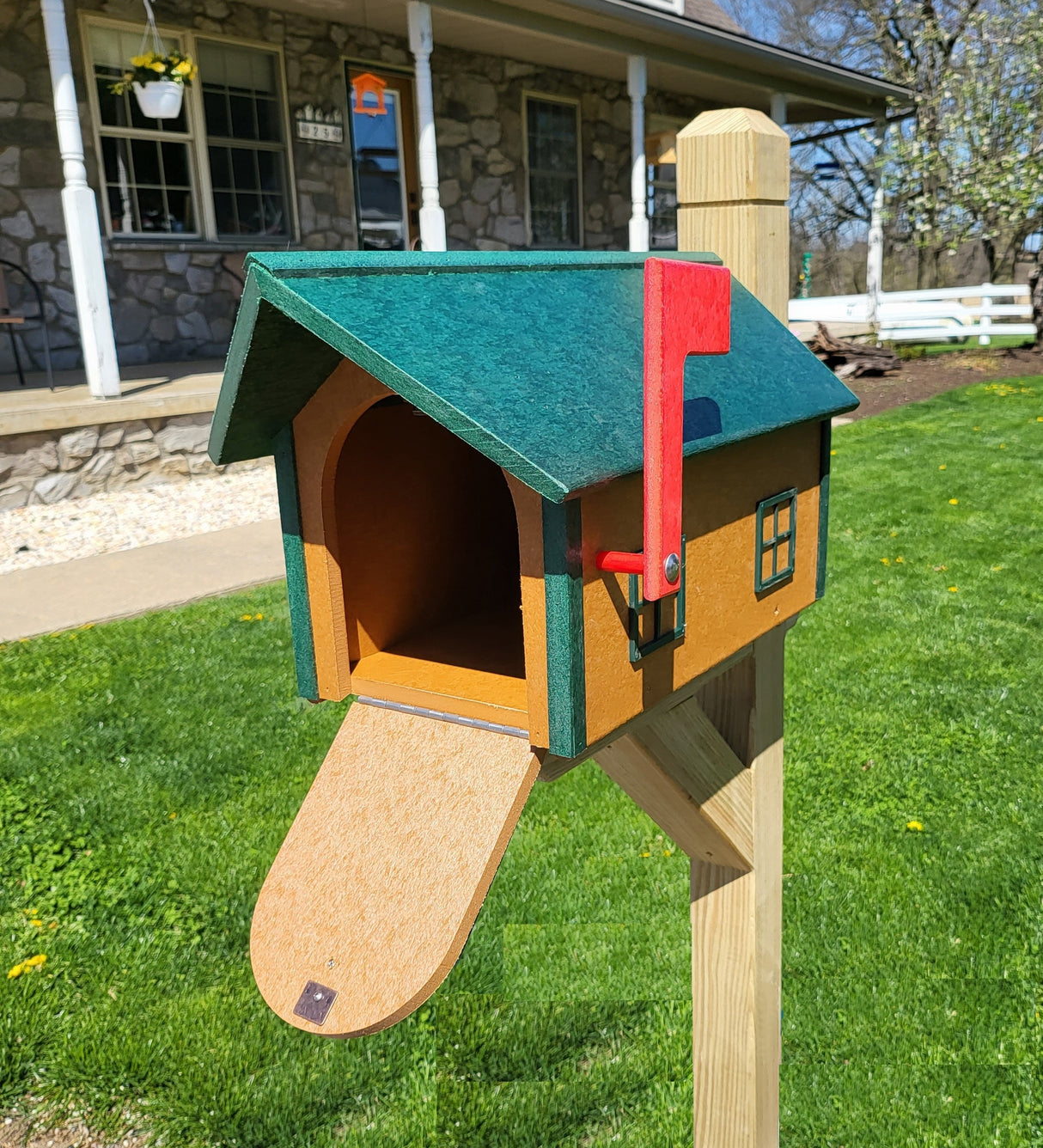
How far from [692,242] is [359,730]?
759mm

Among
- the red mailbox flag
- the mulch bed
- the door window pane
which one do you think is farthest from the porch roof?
the red mailbox flag

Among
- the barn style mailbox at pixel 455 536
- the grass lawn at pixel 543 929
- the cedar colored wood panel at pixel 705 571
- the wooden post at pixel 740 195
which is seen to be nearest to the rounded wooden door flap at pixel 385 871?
the barn style mailbox at pixel 455 536

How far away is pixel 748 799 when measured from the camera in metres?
1.52

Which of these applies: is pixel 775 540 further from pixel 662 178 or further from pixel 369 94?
pixel 662 178

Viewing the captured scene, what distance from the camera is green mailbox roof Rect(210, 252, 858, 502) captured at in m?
0.84

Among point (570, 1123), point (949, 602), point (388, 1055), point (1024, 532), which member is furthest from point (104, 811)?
point (1024, 532)

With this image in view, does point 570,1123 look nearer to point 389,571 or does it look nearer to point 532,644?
point 389,571

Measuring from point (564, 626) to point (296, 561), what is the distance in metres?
0.37

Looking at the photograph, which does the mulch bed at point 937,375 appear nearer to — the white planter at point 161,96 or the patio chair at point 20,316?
the white planter at point 161,96

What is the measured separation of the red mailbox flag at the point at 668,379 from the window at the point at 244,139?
9.40 meters

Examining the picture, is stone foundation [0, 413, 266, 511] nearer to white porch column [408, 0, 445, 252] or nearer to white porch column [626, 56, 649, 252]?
white porch column [408, 0, 445, 252]

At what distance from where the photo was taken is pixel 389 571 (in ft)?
4.22

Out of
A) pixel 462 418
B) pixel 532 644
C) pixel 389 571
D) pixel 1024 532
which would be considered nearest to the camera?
pixel 462 418

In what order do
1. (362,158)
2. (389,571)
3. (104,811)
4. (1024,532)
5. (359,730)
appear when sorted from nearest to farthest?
(359,730) < (389,571) < (104,811) < (1024,532) < (362,158)
